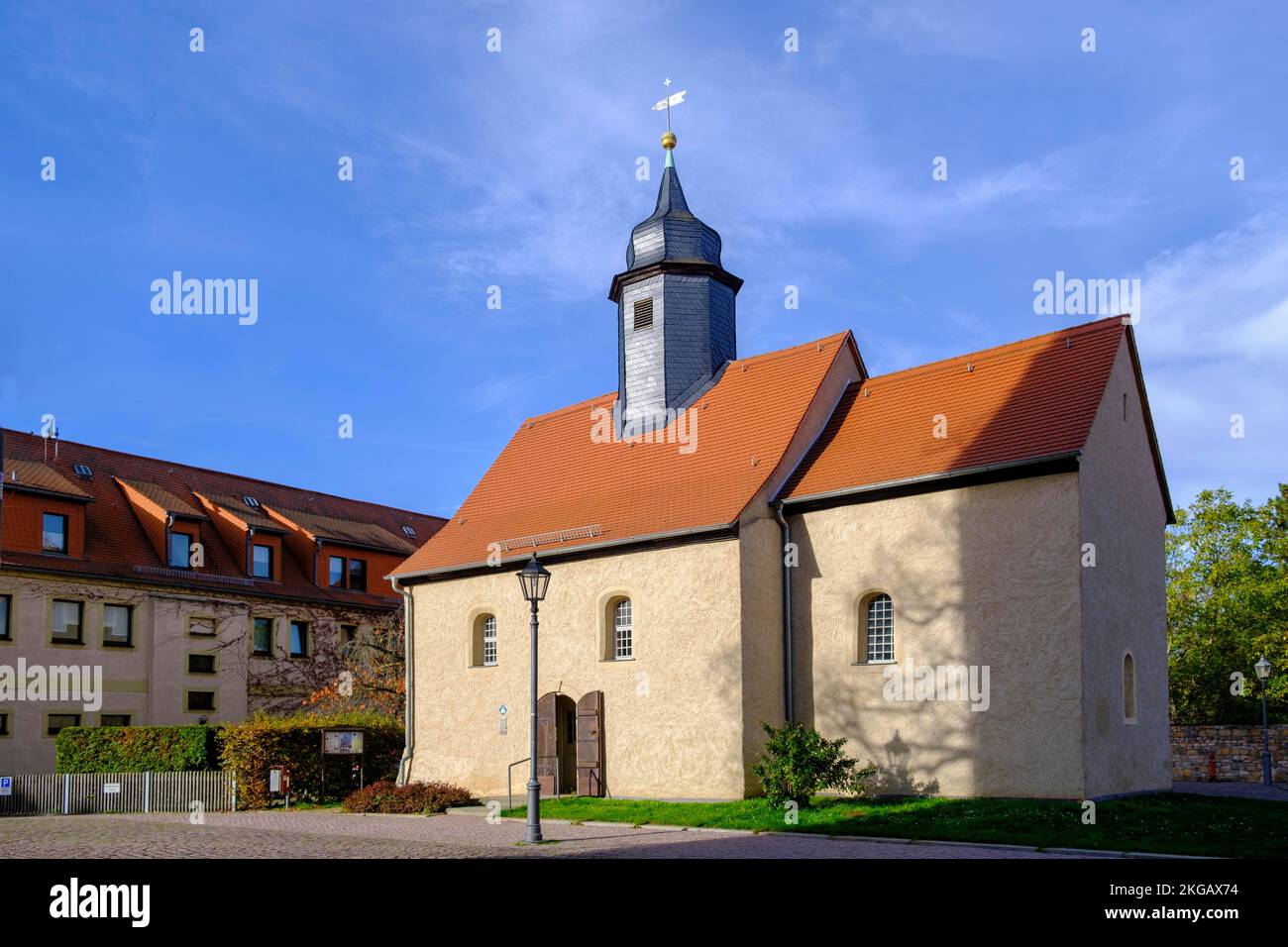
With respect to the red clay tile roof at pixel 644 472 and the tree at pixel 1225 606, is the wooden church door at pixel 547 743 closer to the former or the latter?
the red clay tile roof at pixel 644 472

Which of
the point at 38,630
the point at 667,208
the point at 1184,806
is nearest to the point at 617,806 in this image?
the point at 1184,806

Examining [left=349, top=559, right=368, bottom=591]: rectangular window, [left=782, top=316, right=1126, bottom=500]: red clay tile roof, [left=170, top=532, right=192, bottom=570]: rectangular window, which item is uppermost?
[left=782, top=316, right=1126, bottom=500]: red clay tile roof

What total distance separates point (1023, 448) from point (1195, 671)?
25722 mm

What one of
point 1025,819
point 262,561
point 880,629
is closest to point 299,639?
point 262,561

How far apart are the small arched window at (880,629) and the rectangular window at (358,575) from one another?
23648 mm

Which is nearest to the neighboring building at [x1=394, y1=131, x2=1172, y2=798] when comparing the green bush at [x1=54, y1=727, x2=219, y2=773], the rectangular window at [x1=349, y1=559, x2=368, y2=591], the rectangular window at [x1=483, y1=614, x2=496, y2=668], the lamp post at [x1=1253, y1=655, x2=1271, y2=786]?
the rectangular window at [x1=483, y1=614, x2=496, y2=668]

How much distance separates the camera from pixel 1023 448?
A: 20.1 metres

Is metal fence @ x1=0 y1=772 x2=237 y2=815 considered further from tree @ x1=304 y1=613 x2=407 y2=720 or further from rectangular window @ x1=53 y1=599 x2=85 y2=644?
tree @ x1=304 y1=613 x2=407 y2=720

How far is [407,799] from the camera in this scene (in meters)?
23.3

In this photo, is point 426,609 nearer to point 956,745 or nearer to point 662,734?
point 662,734

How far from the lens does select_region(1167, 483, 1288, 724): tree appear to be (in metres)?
39.8

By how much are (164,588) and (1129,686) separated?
26.4 meters

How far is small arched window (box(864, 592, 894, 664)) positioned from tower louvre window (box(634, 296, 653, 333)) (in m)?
9.23

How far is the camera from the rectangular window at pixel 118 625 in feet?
109
